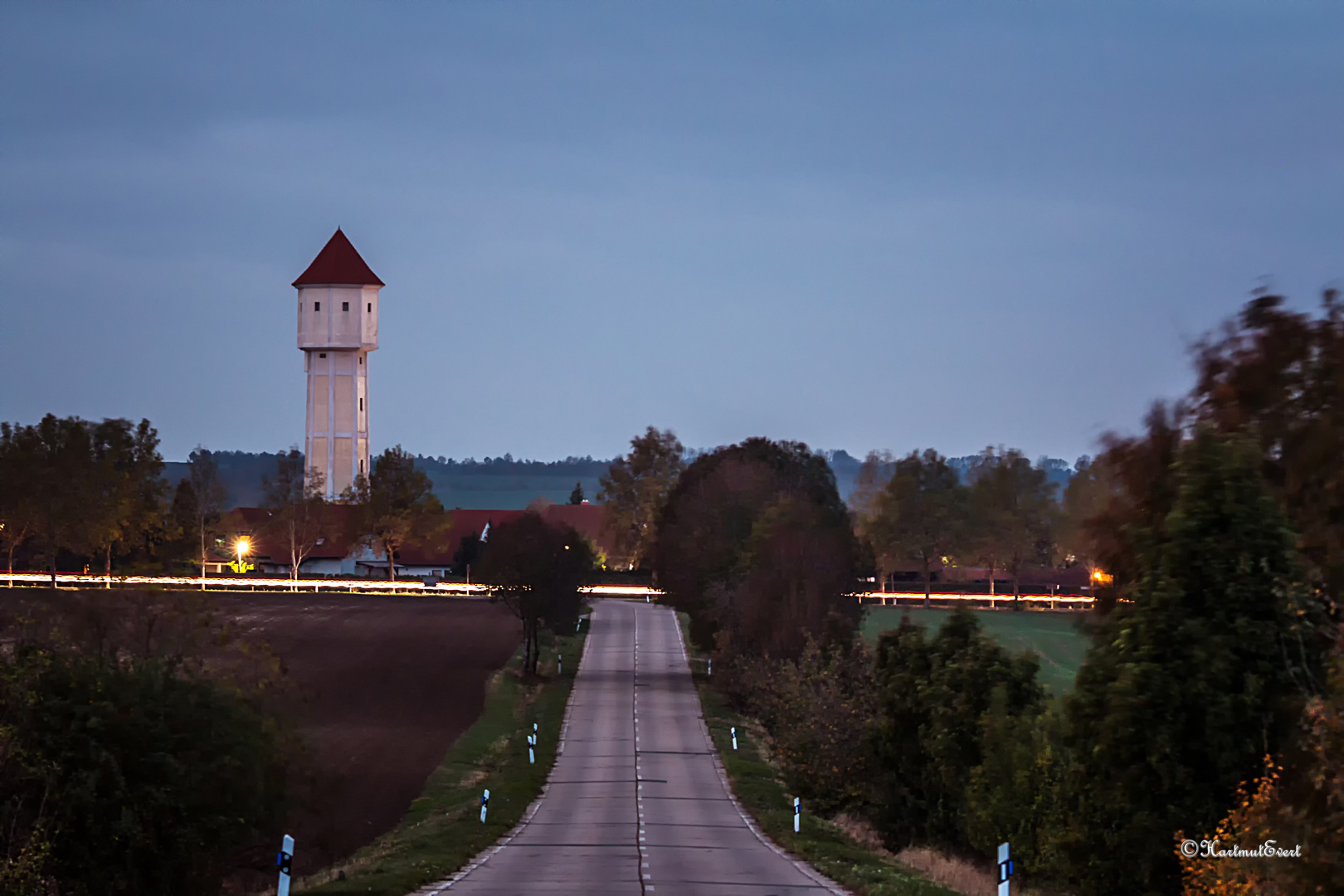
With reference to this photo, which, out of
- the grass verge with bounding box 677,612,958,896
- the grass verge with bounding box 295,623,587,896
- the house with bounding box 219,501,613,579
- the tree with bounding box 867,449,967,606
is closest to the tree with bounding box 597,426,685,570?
the house with bounding box 219,501,613,579

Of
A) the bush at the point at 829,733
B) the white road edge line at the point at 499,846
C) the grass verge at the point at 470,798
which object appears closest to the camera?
the white road edge line at the point at 499,846

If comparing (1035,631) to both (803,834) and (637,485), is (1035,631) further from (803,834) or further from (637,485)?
(803,834)

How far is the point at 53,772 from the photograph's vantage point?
18.3 meters

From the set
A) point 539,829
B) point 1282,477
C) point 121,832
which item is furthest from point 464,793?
point 1282,477

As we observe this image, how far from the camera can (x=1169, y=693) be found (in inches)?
731

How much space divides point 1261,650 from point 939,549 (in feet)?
377

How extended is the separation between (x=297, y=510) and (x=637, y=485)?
3068cm

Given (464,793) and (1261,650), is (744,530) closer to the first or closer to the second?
(464,793)

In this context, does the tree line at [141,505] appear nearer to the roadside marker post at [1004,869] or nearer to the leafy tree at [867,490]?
the leafy tree at [867,490]

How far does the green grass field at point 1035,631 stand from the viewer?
73.5 metres

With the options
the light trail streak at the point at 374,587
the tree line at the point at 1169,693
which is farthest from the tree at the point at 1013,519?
the tree line at the point at 1169,693

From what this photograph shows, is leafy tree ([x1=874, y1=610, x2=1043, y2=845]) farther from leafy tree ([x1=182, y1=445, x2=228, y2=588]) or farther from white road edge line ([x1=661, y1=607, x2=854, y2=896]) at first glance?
leafy tree ([x1=182, y1=445, x2=228, y2=588])

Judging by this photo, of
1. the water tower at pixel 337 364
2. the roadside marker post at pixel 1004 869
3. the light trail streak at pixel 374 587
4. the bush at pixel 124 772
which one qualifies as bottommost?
the roadside marker post at pixel 1004 869

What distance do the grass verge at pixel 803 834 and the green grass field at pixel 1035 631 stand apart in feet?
67.2
